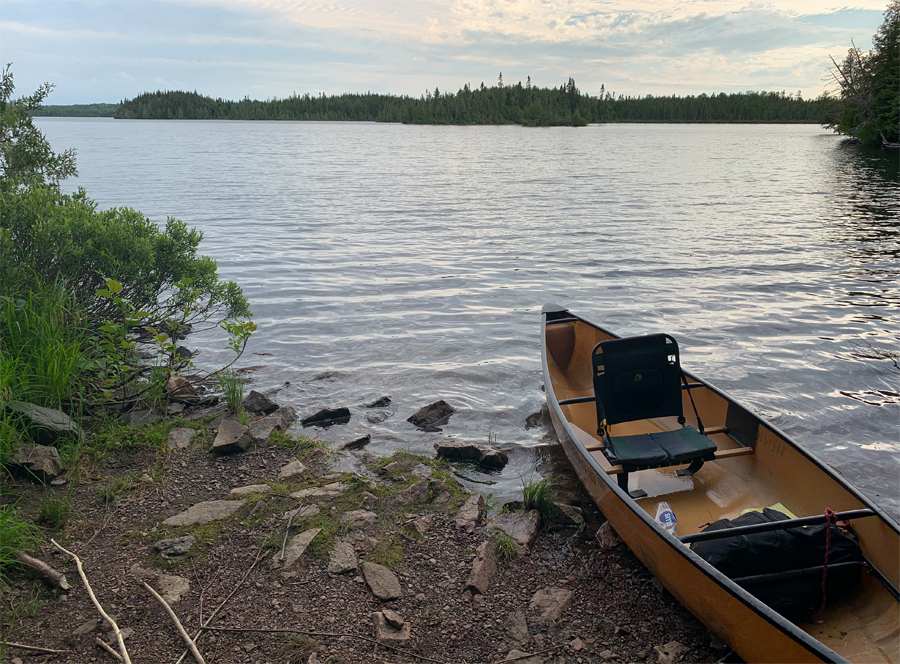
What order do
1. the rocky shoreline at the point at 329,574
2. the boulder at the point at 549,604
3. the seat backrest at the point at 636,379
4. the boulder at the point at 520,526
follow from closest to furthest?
the rocky shoreline at the point at 329,574
the boulder at the point at 549,604
the boulder at the point at 520,526
the seat backrest at the point at 636,379

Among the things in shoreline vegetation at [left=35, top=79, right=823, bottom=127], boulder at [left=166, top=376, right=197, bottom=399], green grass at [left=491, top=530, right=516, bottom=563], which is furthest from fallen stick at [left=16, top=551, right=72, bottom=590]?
shoreline vegetation at [left=35, top=79, right=823, bottom=127]

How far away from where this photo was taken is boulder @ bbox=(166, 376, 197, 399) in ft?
22.9

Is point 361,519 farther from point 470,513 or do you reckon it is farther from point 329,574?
→ point 470,513

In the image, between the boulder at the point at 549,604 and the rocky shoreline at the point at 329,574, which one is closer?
the rocky shoreline at the point at 329,574

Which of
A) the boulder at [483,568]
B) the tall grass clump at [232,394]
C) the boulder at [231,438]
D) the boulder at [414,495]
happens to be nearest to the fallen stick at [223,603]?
the boulder at [414,495]

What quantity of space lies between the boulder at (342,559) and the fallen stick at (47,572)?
66.0 inches

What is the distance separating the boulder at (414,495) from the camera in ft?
17.6

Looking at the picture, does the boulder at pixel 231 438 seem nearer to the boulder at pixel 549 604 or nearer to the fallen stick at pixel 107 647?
the fallen stick at pixel 107 647

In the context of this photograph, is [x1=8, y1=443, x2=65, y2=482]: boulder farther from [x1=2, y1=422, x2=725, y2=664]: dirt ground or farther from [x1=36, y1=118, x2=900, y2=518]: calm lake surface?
[x1=36, y1=118, x2=900, y2=518]: calm lake surface

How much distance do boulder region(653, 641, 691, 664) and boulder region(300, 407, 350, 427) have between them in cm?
447

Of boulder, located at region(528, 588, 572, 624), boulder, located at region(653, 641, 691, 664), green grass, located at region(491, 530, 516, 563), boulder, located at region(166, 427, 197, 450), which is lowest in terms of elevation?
boulder, located at region(653, 641, 691, 664)

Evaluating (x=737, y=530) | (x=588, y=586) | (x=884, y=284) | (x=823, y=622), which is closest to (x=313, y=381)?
Answer: (x=588, y=586)

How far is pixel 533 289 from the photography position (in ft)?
45.2

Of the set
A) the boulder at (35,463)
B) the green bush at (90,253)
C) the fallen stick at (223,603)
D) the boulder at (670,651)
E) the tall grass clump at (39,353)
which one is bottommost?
the boulder at (670,651)
